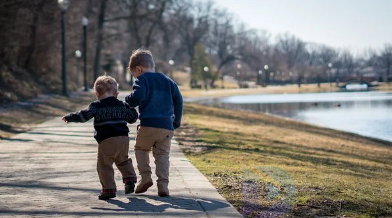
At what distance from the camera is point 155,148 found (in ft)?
21.4

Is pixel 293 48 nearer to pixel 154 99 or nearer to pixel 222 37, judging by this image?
pixel 222 37

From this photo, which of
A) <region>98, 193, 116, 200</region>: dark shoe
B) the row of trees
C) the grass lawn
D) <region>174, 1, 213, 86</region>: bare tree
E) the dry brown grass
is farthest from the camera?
<region>174, 1, 213, 86</region>: bare tree

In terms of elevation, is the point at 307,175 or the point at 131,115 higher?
the point at 131,115

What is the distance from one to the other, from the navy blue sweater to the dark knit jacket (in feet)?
0.39

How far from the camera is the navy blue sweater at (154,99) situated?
6.36m

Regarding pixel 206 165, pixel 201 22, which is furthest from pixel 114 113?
pixel 201 22

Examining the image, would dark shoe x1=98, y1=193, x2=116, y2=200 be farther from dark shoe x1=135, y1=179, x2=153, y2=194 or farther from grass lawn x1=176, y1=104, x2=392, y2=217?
grass lawn x1=176, y1=104, x2=392, y2=217

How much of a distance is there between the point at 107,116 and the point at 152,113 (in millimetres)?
441

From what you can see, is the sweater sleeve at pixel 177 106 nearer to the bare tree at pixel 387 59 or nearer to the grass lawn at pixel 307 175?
the grass lawn at pixel 307 175

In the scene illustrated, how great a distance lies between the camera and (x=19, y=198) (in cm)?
632

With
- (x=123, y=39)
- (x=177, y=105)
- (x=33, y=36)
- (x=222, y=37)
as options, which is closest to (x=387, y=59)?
(x=222, y=37)

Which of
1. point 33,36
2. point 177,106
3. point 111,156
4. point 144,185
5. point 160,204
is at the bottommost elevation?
point 160,204

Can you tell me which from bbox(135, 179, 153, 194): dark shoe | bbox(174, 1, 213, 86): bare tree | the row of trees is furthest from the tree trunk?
bbox(174, 1, 213, 86): bare tree

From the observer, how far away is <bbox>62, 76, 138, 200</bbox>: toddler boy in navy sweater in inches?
251
